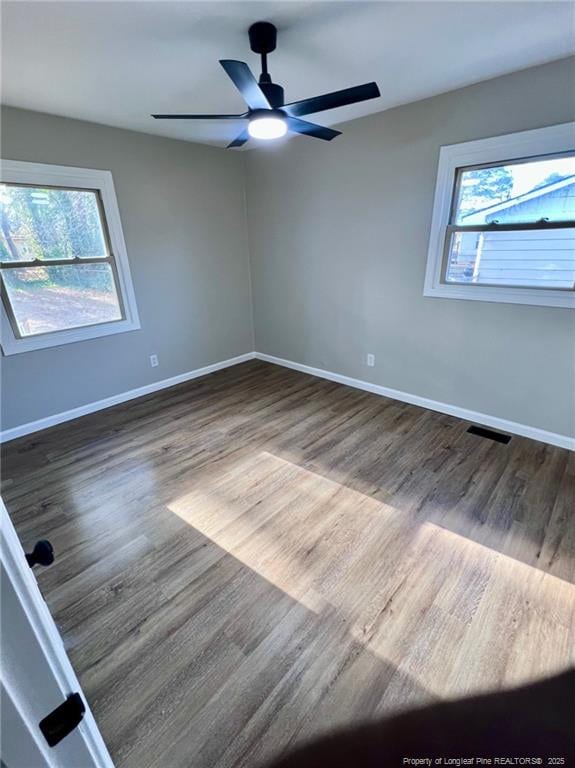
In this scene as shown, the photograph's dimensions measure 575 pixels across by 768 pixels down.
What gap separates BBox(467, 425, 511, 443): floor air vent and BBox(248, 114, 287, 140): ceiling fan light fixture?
2.60m

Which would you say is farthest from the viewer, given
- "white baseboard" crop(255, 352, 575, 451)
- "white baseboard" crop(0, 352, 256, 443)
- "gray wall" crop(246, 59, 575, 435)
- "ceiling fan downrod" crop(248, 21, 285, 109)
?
"white baseboard" crop(0, 352, 256, 443)

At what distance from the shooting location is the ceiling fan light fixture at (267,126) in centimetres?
183

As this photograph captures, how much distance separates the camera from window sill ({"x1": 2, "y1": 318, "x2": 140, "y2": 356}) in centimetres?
284

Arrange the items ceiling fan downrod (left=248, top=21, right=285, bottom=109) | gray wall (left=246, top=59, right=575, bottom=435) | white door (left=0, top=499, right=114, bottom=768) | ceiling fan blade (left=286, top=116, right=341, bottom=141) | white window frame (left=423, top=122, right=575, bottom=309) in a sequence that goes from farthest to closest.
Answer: gray wall (left=246, top=59, right=575, bottom=435) → white window frame (left=423, top=122, right=575, bottom=309) → ceiling fan blade (left=286, top=116, right=341, bottom=141) → ceiling fan downrod (left=248, top=21, right=285, bottom=109) → white door (left=0, top=499, right=114, bottom=768)

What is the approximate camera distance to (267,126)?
192 centimetres

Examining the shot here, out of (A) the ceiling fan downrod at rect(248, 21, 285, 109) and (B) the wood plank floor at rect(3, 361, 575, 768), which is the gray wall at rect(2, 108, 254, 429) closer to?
(B) the wood plank floor at rect(3, 361, 575, 768)

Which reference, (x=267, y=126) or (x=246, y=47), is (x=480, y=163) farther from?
(x=246, y=47)

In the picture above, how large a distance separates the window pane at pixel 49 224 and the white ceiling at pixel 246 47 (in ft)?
1.99

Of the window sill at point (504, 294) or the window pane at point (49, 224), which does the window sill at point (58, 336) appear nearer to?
the window pane at point (49, 224)

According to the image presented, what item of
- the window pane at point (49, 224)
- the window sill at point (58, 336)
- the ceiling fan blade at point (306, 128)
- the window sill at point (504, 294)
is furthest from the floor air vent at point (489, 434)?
the window pane at point (49, 224)

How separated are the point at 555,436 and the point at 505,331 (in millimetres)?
886

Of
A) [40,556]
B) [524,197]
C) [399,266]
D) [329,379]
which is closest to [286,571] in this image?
[40,556]

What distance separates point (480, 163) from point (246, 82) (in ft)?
6.21

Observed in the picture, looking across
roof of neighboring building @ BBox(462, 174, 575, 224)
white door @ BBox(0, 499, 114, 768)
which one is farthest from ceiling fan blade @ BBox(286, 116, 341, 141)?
white door @ BBox(0, 499, 114, 768)
